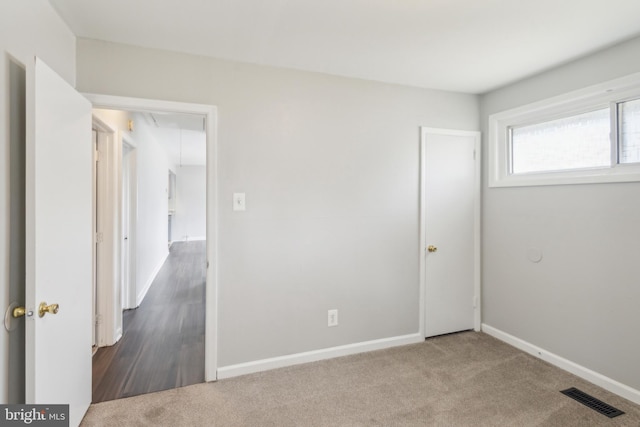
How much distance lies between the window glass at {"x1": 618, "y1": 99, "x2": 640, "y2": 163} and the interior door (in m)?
1.15

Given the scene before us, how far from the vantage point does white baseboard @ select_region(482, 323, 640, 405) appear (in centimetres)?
225

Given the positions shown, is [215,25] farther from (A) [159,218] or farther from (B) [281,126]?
(A) [159,218]

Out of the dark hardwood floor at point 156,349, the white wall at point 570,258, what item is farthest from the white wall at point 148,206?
the white wall at point 570,258

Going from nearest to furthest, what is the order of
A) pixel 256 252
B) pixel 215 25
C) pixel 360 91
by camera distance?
1. pixel 215 25
2. pixel 256 252
3. pixel 360 91

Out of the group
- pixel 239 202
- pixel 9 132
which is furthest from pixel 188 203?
pixel 9 132

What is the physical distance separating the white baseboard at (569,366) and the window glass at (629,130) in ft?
5.21

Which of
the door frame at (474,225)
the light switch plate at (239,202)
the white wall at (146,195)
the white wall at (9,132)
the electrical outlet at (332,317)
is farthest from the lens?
the white wall at (146,195)

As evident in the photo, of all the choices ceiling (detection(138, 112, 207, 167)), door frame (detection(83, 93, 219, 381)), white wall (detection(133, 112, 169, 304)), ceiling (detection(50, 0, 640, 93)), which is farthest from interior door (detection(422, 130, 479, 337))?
white wall (detection(133, 112, 169, 304))

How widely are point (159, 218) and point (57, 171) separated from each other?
509cm

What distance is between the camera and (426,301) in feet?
10.5

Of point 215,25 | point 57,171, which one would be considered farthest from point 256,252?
point 215,25

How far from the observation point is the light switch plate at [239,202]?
2.53m

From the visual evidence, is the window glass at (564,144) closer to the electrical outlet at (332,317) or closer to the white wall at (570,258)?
the white wall at (570,258)

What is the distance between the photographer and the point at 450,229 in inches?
130
